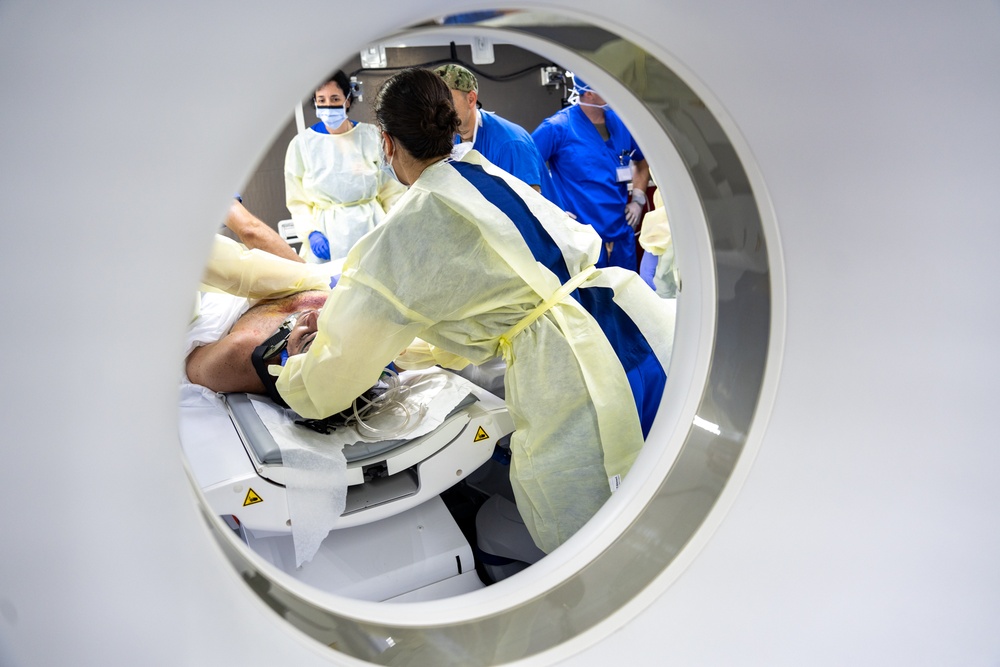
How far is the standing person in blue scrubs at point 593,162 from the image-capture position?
3268 millimetres

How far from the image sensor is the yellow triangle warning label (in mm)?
1544

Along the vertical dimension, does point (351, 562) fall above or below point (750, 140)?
below

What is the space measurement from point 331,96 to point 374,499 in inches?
87.9

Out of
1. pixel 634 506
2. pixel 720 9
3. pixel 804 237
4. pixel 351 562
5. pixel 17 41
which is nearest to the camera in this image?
pixel 17 41

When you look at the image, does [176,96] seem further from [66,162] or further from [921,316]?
[921,316]

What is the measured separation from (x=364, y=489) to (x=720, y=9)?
1.42 m

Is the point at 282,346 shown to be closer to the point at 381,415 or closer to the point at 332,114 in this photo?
the point at 381,415

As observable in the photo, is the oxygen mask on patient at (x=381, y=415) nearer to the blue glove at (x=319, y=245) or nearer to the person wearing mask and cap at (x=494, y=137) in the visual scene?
the person wearing mask and cap at (x=494, y=137)

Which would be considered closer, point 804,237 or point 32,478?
point 32,478

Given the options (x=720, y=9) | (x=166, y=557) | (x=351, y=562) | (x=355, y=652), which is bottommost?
(x=351, y=562)

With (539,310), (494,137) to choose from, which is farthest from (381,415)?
(494,137)

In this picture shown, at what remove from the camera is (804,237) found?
915 millimetres

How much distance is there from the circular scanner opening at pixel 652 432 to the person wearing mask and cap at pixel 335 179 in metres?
2.48

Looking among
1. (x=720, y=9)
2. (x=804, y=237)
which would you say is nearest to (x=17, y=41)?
(x=720, y=9)
